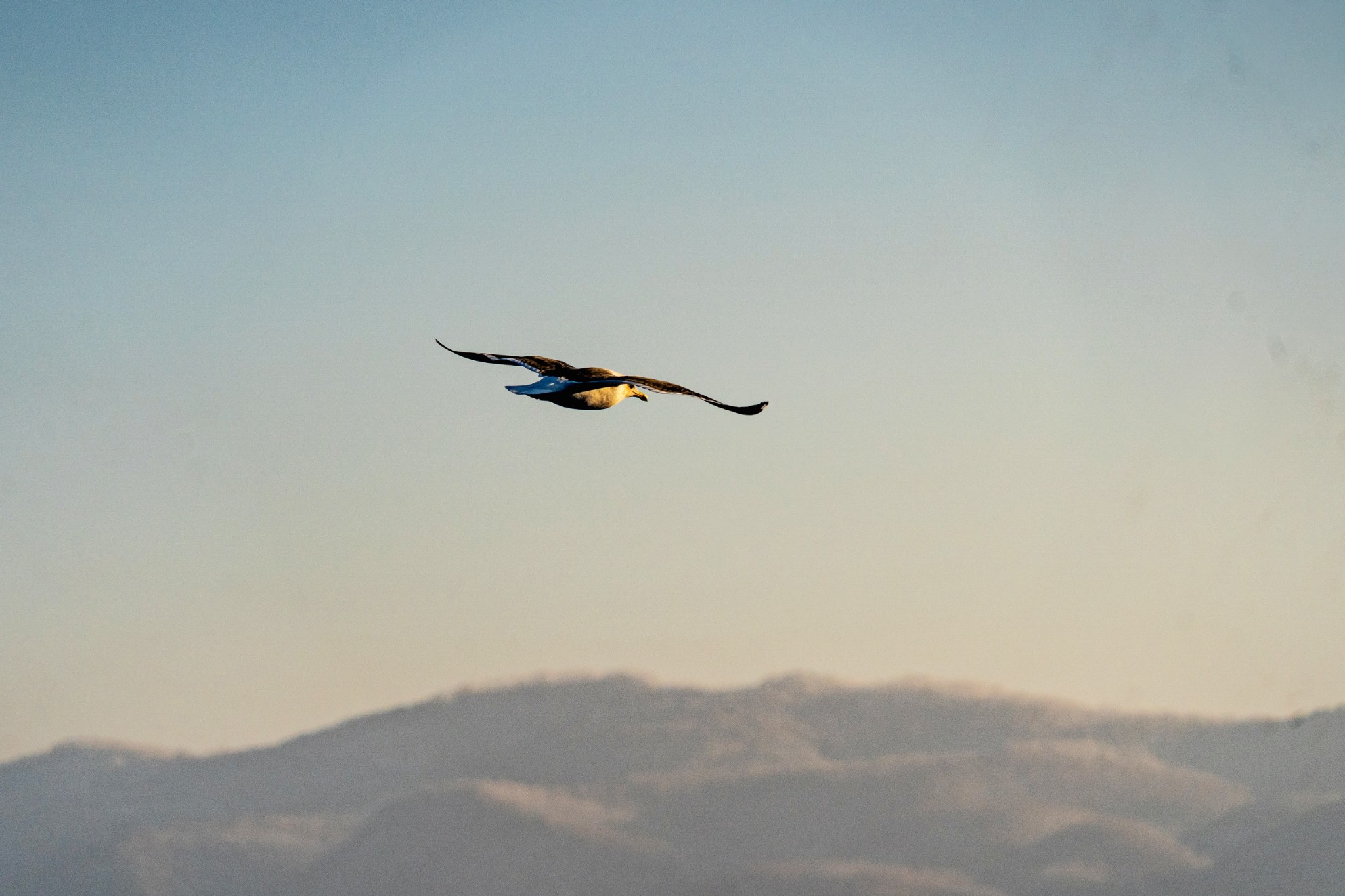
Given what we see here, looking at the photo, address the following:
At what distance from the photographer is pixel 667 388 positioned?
93.6m

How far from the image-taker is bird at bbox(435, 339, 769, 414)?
9025 cm

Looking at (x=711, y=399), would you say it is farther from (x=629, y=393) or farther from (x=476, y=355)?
(x=476, y=355)

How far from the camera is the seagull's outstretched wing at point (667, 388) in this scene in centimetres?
9138

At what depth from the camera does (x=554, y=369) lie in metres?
91.8

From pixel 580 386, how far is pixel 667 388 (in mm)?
5640

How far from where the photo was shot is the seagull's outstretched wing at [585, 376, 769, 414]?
91375 millimetres

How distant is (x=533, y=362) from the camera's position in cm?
9262

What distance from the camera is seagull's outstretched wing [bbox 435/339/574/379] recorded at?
300 ft

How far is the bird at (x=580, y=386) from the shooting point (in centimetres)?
9025

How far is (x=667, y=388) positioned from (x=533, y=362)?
303 inches

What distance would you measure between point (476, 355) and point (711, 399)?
13627 millimetres

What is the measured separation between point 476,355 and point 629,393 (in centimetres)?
895

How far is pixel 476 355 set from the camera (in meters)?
93.2

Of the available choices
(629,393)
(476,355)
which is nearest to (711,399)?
(629,393)
